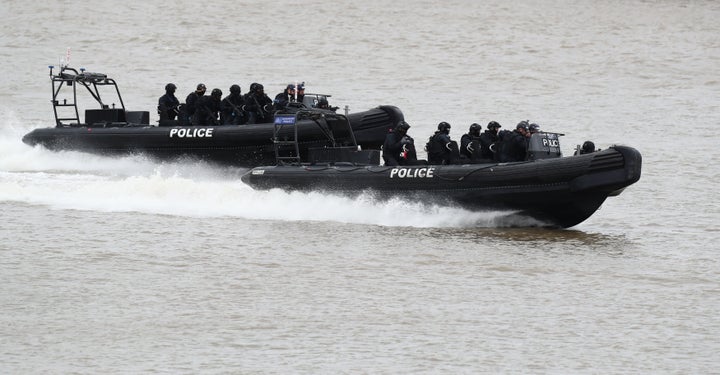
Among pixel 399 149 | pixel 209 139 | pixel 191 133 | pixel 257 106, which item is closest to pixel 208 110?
pixel 191 133

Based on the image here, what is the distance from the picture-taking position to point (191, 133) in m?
19.1

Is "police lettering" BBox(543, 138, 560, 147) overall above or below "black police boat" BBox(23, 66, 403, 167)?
below

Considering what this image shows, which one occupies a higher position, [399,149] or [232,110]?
[232,110]

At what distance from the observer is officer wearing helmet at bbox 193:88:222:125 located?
19.4 m

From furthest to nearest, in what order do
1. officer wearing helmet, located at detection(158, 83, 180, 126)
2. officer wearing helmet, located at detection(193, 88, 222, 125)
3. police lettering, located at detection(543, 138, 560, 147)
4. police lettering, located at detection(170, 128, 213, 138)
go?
officer wearing helmet, located at detection(158, 83, 180, 126)
officer wearing helmet, located at detection(193, 88, 222, 125)
police lettering, located at detection(170, 128, 213, 138)
police lettering, located at detection(543, 138, 560, 147)

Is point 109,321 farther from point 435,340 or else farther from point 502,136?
point 502,136

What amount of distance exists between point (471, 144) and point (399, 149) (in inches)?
35.6

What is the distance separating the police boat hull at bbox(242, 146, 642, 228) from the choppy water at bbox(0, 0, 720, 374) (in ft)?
0.72

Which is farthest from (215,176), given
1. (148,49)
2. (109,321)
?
(148,49)

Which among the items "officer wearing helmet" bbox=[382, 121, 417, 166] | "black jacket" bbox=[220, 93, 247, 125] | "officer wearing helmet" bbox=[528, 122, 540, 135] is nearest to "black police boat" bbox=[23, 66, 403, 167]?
"black jacket" bbox=[220, 93, 247, 125]

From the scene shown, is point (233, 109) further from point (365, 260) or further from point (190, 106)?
point (365, 260)

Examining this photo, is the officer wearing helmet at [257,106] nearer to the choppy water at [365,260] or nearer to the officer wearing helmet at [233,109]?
the officer wearing helmet at [233,109]

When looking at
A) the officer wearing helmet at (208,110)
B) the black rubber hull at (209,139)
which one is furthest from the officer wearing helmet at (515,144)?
the officer wearing helmet at (208,110)

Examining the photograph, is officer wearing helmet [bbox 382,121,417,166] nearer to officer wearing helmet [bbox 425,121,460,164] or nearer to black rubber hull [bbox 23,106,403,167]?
officer wearing helmet [bbox 425,121,460,164]
